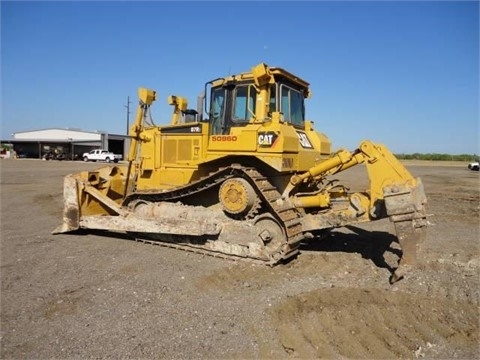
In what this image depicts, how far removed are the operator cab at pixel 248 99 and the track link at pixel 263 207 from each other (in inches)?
37.0

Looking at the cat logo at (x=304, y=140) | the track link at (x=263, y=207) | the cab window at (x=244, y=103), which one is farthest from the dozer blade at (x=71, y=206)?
the cat logo at (x=304, y=140)

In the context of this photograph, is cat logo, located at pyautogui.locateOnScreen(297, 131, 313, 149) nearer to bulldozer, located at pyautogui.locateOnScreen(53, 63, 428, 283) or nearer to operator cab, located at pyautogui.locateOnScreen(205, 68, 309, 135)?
bulldozer, located at pyautogui.locateOnScreen(53, 63, 428, 283)

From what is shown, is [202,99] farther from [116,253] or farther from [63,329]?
[63,329]

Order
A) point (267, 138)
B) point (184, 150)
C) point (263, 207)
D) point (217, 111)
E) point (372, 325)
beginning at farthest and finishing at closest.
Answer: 1. point (184, 150)
2. point (217, 111)
3. point (263, 207)
4. point (267, 138)
5. point (372, 325)

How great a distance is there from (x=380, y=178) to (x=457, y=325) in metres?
2.35

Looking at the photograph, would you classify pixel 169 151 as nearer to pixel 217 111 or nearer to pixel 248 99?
pixel 217 111

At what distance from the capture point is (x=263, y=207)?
7.06 m

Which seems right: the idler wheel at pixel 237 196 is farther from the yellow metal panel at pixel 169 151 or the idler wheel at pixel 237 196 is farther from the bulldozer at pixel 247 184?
the yellow metal panel at pixel 169 151

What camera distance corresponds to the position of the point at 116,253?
290 inches

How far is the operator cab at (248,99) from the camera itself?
7129mm

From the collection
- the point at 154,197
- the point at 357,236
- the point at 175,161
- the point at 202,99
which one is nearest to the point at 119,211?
the point at 154,197

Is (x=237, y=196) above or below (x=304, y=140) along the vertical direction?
below

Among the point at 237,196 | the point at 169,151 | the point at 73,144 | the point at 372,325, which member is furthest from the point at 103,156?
the point at 372,325

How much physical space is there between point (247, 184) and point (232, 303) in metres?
2.40
